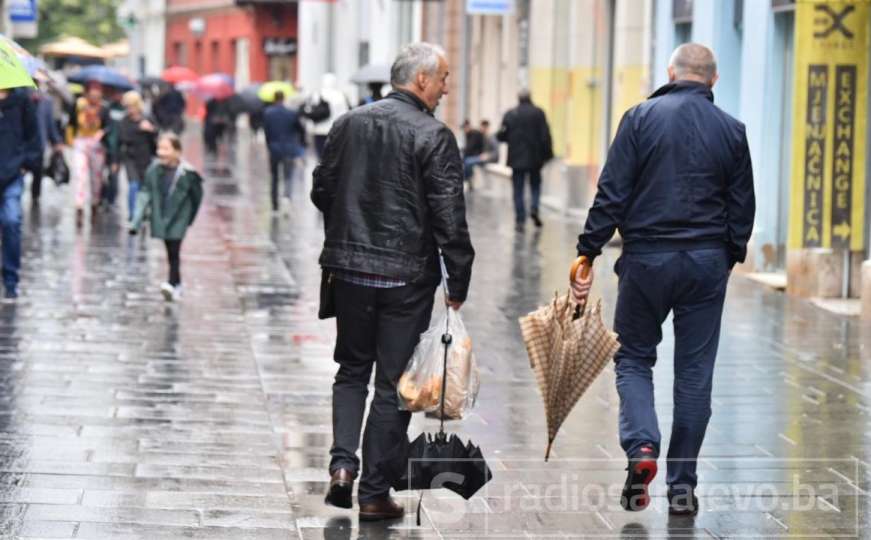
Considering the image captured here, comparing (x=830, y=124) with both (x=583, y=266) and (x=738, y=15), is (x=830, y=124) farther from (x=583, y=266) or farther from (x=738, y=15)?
(x=583, y=266)

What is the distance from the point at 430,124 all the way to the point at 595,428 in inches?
107

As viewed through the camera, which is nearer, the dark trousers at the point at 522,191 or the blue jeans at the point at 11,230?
the blue jeans at the point at 11,230

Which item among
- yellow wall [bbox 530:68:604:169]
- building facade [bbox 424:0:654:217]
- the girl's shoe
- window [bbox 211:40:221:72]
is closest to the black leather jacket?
the girl's shoe

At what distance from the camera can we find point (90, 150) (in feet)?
76.0

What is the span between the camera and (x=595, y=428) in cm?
952

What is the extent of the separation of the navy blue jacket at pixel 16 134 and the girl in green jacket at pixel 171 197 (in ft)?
3.45

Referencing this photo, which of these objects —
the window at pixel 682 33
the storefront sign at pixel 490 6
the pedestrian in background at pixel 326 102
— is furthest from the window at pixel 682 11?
the pedestrian in background at pixel 326 102

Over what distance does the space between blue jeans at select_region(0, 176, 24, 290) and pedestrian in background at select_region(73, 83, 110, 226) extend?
839cm

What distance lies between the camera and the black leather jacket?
724cm

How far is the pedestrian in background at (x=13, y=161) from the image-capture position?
1398 centimetres

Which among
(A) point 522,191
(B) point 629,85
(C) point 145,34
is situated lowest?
(A) point 522,191

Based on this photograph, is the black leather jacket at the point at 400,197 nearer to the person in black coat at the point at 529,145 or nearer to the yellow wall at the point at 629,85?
the yellow wall at the point at 629,85

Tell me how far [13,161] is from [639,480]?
25.7ft

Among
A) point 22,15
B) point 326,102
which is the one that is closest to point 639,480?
point 22,15
